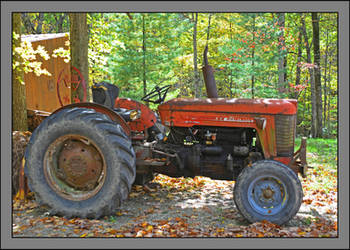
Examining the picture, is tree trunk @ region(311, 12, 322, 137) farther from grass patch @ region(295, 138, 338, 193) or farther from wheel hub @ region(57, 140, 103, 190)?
wheel hub @ region(57, 140, 103, 190)

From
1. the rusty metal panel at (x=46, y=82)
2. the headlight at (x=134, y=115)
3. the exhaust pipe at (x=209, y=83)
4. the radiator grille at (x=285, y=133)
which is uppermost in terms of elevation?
the rusty metal panel at (x=46, y=82)

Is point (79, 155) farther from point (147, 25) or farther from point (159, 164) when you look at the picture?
point (147, 25)

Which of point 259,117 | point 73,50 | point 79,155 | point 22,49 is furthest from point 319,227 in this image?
point 73,50

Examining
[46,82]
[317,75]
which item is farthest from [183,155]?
[317,75]

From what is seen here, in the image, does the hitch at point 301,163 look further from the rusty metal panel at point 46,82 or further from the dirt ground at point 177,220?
the rusty metal panel at point 46,82

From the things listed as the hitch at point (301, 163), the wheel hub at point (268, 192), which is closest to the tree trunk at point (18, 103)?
the wheel hub at point (268, 192)

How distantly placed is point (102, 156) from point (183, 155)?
1292mm

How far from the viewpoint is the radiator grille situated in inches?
164

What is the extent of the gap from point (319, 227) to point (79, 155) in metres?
3.11

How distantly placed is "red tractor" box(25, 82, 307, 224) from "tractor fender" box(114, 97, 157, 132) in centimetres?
53

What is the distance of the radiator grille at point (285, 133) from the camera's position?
4.17 metres

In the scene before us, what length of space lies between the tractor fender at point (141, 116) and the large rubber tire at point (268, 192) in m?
1.95

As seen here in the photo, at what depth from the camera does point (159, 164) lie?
4.36 metres

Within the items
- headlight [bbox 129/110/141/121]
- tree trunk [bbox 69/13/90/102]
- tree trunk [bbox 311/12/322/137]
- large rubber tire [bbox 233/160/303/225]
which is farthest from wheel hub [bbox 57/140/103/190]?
tree trunk [bbox 311/12/322/137]
